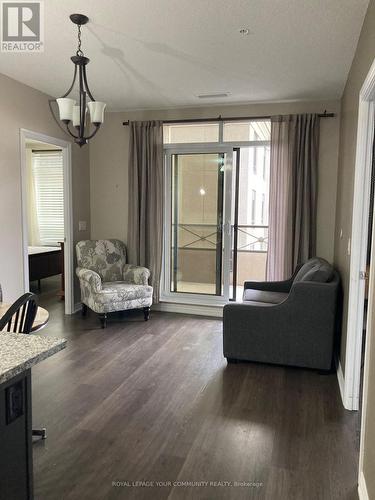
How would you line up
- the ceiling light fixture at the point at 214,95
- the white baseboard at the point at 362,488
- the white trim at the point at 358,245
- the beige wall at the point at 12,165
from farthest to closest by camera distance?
the ceiling light fixture at the point at 214,95
the beige wall at the point at 12,165
the white trim at the point at 358,245
the white baseboard at the point at 362,488

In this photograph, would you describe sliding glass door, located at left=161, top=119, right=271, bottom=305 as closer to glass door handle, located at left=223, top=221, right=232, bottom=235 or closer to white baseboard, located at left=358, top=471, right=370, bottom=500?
glass door handle, located at left=223, top=221, right=232, bottom=235

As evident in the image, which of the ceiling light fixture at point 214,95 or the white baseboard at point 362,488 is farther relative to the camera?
the ceiling light fixture at point 214,95

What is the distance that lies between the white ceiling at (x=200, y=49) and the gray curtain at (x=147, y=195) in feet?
1.90

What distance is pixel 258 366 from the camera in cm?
353

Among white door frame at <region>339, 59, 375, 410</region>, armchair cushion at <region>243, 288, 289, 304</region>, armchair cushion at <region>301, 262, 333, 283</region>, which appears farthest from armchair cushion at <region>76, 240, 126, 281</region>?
white door frame at <region>339, 59, 375, 410</region>

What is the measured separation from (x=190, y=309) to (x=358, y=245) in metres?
3.00

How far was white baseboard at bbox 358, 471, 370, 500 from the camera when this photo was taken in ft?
5.96

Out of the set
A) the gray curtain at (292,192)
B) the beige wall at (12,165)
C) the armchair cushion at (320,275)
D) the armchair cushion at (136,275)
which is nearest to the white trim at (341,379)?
the armchair cushion at (320,275)

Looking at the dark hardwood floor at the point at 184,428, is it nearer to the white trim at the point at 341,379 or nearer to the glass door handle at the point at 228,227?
the white trim at the point at 341,379

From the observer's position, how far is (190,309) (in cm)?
531

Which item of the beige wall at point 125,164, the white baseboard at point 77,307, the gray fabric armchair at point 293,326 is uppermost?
the beige wall at point 125,164

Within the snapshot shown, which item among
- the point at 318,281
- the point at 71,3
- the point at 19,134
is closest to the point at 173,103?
the point at 19,134

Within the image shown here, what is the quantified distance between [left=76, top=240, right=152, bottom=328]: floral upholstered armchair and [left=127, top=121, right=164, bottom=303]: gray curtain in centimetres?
23

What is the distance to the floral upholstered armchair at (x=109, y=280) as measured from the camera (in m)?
4.57
